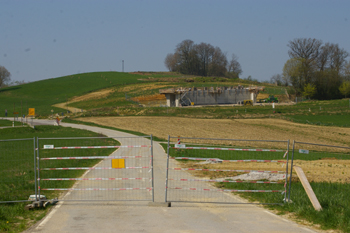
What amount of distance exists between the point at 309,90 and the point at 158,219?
8310 cm

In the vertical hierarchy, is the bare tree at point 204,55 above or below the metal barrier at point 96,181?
above

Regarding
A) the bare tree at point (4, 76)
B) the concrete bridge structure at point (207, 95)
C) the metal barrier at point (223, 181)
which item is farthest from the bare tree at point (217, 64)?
the metal barrier at point (223, 181)

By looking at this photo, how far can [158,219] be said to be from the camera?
891 centimetres

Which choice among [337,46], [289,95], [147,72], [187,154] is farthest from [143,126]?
[147,72]

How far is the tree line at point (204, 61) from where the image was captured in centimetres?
14350

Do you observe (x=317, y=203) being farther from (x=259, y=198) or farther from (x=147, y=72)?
(x=147, y=72)

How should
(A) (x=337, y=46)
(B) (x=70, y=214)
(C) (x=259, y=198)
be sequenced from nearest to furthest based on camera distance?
(B) (x=70, y=214), (C) (x=259, y=198), (A) (x=337, y=46)

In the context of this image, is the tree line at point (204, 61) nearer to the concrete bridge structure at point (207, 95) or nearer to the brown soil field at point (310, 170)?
the concrete bridge structure at point (207, 95)

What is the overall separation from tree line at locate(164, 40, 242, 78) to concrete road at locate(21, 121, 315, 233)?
135272 millimetres

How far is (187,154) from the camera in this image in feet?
75.3

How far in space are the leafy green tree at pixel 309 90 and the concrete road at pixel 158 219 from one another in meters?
80.8

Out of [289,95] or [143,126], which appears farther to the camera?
[289,95]

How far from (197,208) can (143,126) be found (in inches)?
1501

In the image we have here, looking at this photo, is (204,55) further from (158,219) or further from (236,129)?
(158,219)
